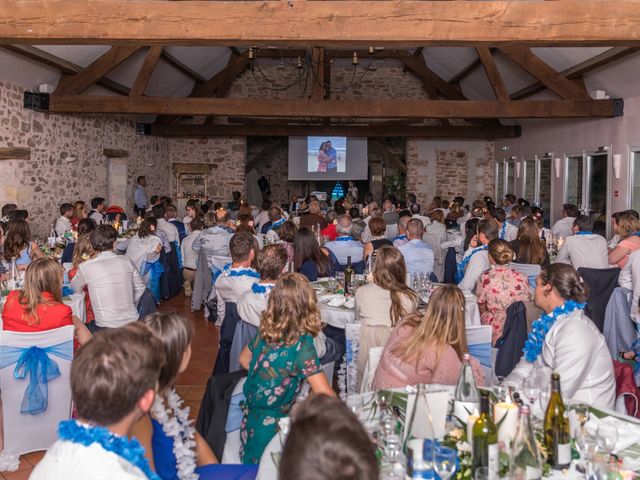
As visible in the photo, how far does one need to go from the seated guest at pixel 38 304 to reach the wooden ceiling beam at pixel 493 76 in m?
9.04

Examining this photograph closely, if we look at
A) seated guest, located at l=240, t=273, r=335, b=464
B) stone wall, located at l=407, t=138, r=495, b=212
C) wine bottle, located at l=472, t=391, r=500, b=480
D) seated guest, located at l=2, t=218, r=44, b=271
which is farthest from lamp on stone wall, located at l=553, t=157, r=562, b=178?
wine bottle, located at l=472, t=391, r=500, b=480

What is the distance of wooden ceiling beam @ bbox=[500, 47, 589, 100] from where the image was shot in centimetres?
1127

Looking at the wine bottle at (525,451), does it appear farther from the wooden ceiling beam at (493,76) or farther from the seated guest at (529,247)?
the wooden ceiling beam at (493,76)

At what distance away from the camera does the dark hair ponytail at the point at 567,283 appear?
3375mm

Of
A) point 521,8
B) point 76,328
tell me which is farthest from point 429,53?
point 76,328

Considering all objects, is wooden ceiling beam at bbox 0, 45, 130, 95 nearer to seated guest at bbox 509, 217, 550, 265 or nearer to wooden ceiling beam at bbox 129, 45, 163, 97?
wooden ceiling beam at bbox 129, 45, 163, 97

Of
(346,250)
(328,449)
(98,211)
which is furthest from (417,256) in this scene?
(98,211)

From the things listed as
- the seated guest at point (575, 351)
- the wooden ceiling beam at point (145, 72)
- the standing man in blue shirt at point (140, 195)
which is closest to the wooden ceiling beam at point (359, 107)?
the wooden ceiling beam at point (145, 72)

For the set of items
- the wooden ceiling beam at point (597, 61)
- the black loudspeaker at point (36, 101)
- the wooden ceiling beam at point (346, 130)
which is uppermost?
the wooden ceiling beam at point (597, 61)

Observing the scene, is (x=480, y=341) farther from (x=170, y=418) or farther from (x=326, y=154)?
(x=326, y=154)

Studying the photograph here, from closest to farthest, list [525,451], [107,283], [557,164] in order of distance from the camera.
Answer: [525,451], [107,283], [557,164]

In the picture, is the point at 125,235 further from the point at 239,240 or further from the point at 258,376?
the point at 258,376

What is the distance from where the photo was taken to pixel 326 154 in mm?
18594

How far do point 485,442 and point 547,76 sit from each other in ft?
34.1
